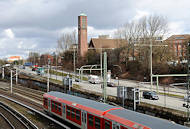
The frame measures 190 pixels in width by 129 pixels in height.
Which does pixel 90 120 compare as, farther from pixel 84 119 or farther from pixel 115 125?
pixel 115 125

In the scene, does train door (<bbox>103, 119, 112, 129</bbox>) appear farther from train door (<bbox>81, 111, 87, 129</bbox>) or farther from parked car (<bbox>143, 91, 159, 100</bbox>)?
parked car (<bbox>143, 91, 159, 100</bbox>)

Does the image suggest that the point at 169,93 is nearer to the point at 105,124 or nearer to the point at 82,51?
the point at 105,124

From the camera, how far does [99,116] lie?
13430 millimetres

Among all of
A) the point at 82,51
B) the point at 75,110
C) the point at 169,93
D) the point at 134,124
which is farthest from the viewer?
the point at 82,51

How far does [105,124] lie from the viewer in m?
12.9

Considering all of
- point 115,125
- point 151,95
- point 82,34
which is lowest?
point 151,95

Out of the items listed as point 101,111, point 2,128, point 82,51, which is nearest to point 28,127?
point 2,128

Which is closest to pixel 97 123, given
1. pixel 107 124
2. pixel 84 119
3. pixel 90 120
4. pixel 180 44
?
pixel 90 120

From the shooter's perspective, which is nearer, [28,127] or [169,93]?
[28,127]

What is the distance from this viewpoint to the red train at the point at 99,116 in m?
10.6

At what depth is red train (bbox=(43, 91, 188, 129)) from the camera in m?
10.6

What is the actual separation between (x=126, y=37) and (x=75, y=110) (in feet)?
179

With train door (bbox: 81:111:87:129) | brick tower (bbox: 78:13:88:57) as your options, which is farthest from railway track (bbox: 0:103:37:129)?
brick tower (bbox: 78:13:88:57)

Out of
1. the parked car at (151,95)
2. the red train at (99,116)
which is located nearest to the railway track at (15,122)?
the red train at (99,116)
